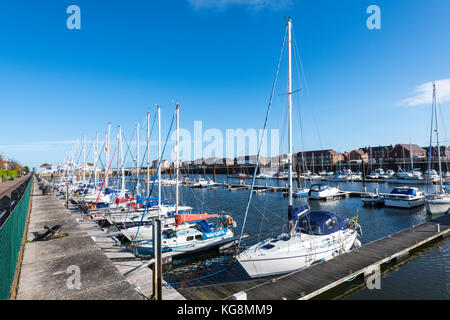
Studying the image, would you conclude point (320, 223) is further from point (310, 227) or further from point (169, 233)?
point (169, 233)

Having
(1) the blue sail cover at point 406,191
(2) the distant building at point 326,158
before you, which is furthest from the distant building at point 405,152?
(1) the blue sail cover at point 406,191

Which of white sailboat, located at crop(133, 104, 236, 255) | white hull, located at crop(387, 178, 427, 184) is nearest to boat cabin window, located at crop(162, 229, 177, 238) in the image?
white sailboat, located at crop(133, 104, 236, 255)

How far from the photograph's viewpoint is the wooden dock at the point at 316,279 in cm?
1068

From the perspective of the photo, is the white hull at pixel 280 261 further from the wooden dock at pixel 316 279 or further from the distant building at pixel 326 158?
the distant building at pixel 326 158

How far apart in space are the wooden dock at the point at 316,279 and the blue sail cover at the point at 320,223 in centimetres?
166

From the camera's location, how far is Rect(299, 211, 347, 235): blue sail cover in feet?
49.2

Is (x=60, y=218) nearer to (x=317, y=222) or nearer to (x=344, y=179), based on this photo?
(x=317, y=222)

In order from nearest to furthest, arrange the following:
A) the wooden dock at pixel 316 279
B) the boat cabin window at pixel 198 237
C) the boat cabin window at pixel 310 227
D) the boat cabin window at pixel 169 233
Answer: the wooden dock at pixel 316 279 → the boat cabin window at pixel 310 227 → the boat cabin window at pixel 169 233 → the boat cabin window at pixel 198 237

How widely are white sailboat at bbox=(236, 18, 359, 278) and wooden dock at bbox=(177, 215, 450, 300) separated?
0.54 m

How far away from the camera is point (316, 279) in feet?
39.1

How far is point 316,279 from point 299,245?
2102 millimetres

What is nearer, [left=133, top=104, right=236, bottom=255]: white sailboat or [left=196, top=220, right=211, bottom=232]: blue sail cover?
[left=133, top=104, right=236, bottom=255]: white sailboat

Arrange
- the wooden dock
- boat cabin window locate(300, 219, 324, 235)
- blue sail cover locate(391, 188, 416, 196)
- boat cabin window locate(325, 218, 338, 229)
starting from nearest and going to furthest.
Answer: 1. the wooden dock
2. boat cabin window locate(300, 219, 324, 235)
3. boat cabin window locate(325, 218, 338, 229)
4. blue sail cover locate(391, 188, 416, 196)

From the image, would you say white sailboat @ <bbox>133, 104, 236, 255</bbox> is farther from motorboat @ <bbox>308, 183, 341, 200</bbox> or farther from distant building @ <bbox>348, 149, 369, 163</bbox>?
distant building @ <bbox>348, 149, 369, 163</bbox>
